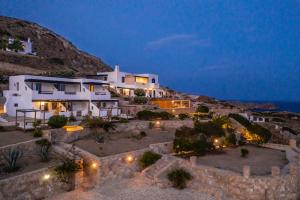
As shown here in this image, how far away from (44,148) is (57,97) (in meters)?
13.7

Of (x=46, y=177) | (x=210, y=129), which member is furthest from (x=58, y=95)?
(x=210, y=129)

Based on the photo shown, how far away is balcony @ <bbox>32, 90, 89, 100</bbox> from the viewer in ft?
106

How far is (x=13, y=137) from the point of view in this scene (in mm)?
23188

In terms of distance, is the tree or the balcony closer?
the balcony

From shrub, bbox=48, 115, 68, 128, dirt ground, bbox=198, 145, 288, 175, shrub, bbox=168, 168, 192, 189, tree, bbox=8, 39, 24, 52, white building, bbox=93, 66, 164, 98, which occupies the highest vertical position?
tree, bbox=8, 39, 24, 52

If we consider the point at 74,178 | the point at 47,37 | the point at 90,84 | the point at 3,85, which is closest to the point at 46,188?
the point at 74,178

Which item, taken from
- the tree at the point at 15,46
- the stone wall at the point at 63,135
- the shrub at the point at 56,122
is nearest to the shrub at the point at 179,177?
the stone wall at the point at 63,135

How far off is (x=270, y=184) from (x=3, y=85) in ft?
123

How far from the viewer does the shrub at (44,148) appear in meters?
20.7

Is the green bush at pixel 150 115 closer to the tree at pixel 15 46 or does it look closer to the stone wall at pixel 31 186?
the stone wall at pixel 31 186

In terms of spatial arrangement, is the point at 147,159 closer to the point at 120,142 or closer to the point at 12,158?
the point at 120,142

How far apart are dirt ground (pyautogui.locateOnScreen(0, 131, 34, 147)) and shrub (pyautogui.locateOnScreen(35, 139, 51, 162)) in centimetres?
141

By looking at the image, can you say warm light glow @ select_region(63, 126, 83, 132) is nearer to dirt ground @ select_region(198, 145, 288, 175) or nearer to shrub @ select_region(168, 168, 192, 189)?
shrub @ select_region(168, 168, 192, 189)

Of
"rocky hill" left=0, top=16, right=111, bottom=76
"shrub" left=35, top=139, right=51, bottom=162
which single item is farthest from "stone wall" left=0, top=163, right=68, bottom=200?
"rocky hill" left=0, top=16, right=111, bottom=76
